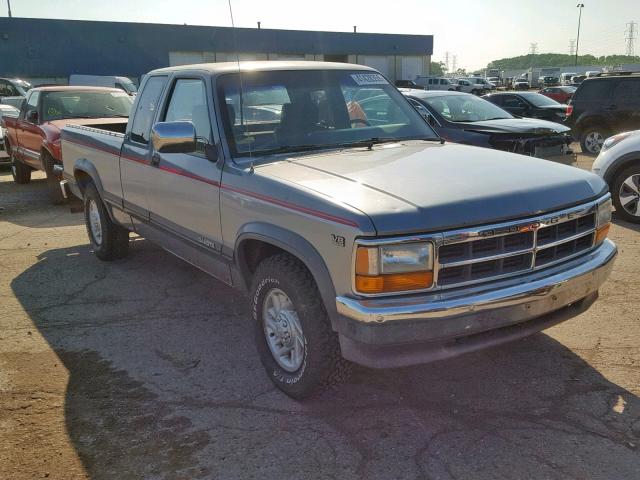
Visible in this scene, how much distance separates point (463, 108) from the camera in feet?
34.0

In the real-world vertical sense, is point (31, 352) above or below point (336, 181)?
below

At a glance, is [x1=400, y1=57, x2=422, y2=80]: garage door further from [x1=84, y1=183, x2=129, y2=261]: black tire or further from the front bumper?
the front bumper

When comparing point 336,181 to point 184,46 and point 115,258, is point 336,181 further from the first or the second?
point 184,46

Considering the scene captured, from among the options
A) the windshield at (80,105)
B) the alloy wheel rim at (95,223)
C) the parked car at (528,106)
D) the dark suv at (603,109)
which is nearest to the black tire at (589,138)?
the dark suv at (603,109)

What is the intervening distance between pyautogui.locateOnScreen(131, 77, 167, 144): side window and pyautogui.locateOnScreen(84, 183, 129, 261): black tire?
1.22 m

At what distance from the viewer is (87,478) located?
9.66ft

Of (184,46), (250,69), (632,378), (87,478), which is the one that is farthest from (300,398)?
(184,46)

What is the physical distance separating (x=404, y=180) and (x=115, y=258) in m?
4.12

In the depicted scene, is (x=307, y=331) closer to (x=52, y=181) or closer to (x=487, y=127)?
(x=487, y=127)

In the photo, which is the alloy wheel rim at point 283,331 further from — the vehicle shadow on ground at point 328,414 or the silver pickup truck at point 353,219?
the vehicle shadow on ground at point 328,414

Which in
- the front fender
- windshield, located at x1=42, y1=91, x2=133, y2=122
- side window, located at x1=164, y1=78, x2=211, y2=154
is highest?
side window, located at x1=164, y1=78, x2=211, y2=154

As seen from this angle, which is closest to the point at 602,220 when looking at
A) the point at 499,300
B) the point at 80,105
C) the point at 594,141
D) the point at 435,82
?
the point at 499,300

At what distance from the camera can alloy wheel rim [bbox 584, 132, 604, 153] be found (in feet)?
46.9

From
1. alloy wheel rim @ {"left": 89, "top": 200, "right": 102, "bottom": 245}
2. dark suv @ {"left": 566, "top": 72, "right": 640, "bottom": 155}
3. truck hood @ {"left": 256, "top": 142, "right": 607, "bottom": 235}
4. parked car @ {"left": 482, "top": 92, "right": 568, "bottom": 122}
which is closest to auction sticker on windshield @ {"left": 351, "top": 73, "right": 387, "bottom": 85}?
truck hood @ {"left": 256, "top": 142, "right": 607, "bottom": 235}
